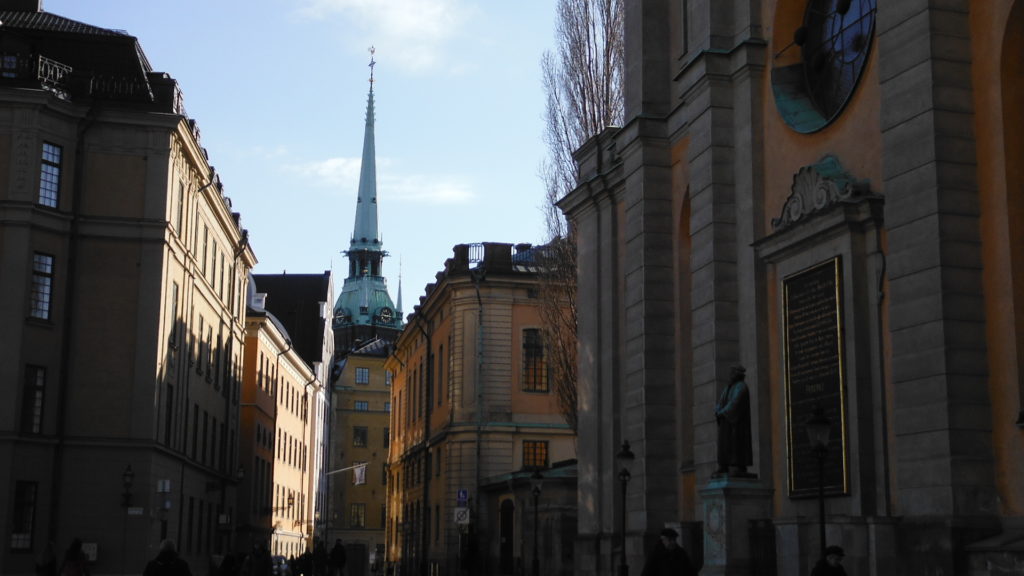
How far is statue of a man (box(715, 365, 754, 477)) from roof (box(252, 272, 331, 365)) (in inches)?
2931

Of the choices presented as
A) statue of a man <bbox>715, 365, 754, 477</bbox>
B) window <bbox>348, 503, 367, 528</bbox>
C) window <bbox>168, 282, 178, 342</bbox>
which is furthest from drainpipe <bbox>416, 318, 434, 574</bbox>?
window <bbox>348, 503, 367, 528</bbox>

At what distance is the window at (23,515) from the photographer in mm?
32188

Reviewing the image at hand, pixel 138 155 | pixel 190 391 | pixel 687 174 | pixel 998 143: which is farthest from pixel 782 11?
pixel 190 391

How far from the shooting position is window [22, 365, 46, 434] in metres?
33.0

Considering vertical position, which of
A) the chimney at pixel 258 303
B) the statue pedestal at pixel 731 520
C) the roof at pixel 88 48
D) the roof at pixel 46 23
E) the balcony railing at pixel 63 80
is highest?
the roof at pixel 46 23

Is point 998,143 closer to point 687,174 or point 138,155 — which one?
point 687,174

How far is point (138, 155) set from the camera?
35.2 m

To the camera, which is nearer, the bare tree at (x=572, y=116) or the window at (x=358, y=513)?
the bare tree at (x=572, y=116)

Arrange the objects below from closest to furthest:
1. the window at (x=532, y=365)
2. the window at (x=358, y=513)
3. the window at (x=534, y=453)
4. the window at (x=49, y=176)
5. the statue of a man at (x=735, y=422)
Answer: the statue of a man at (x=735, y=422) → the window at (x=49, y=176) → the window at (x=534, y=453) → the window at (x=532, y=365) → the window at (x=358, y=513)

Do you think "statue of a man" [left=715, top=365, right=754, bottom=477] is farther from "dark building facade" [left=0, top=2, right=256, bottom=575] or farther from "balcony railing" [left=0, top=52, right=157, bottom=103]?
"balcony railing" [left=0, top=52, right=157, bottom=103]

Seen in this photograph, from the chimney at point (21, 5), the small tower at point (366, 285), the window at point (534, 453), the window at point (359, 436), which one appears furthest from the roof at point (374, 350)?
the chimney at point (21, 5)

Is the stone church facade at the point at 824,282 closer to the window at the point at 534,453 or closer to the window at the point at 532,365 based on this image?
the window at the point at 534,453

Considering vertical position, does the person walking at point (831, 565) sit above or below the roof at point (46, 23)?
below

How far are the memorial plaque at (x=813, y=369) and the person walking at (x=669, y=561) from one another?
2638 mm
